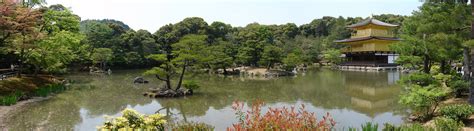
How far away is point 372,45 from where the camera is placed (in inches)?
1436

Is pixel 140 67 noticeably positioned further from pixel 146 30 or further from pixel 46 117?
pixel 46 117

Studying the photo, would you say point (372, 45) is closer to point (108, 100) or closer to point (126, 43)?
point (126, 43)

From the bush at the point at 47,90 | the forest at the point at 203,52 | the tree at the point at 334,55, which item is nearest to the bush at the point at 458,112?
the forest at the point at 203,52

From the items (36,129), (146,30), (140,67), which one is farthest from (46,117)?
(146,30)

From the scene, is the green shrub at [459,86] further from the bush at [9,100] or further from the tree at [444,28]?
the bush at [9,100]

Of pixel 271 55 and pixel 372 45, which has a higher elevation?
pixel 372 45

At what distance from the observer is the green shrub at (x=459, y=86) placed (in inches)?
439

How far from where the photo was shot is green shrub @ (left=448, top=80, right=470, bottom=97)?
36.6 ft

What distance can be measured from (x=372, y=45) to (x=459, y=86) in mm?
26382

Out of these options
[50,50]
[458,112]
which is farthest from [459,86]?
[50,50]

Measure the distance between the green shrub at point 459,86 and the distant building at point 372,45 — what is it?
77.4ft

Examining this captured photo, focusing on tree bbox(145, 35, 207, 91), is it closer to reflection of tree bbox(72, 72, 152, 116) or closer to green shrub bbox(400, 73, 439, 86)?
reflection of tree bbox(72, 72, 152, 116)

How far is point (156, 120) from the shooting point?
551 centimetres

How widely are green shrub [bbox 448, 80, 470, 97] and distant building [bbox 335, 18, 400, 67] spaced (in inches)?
929
